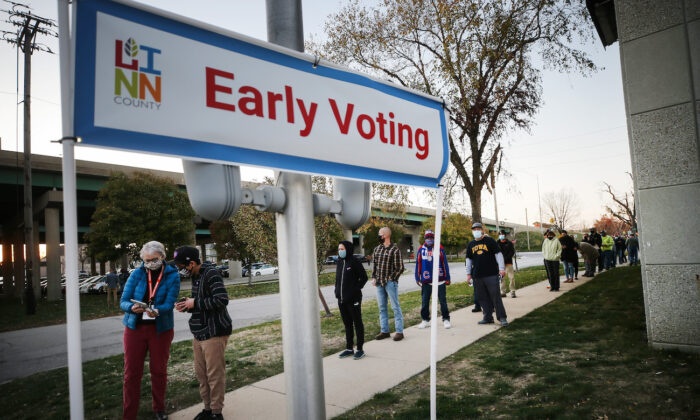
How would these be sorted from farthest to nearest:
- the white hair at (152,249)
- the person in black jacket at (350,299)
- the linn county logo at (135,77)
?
the person in black jacket at (350,299), the white hair at (152,249), the linn county logo at (135,77)

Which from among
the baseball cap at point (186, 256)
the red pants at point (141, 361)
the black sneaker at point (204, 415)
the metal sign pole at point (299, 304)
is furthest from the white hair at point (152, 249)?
the metal sign pole at point (299, 304)

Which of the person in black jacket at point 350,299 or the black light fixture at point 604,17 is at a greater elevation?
the black light fixture at point 604,17

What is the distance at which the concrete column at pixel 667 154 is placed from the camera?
500 centimetres

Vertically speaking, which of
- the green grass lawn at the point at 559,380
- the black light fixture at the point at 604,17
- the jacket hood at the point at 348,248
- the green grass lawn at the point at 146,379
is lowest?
the green grass lawn at the point at 146,379

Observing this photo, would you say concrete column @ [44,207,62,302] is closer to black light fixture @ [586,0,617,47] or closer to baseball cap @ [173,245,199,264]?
baseball cap @ [173,245,199,264]

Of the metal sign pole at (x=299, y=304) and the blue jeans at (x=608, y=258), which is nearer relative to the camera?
the metal sign pole at (x=299, y=304)

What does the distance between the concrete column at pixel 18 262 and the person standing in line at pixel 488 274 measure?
32.2m

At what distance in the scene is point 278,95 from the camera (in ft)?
5.89

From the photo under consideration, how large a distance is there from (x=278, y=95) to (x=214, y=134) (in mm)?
368

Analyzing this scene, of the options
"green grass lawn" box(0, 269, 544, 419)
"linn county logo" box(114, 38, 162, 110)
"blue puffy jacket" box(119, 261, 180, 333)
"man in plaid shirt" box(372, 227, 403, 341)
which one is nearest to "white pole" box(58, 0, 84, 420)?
"linn county logo" box(114, 38, 162, 110)

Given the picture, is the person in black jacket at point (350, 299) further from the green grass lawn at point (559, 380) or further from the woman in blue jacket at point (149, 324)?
the woman in blue jacket at point (149, 324)

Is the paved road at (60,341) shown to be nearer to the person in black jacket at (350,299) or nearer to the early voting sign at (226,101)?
the person in black jacket at (350,299)

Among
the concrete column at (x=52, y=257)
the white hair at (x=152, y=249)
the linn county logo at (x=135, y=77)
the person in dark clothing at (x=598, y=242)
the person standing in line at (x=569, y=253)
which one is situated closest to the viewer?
the linn county logo at (x=135, y=77)

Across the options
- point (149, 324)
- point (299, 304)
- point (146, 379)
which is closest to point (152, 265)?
point (149, 324)
